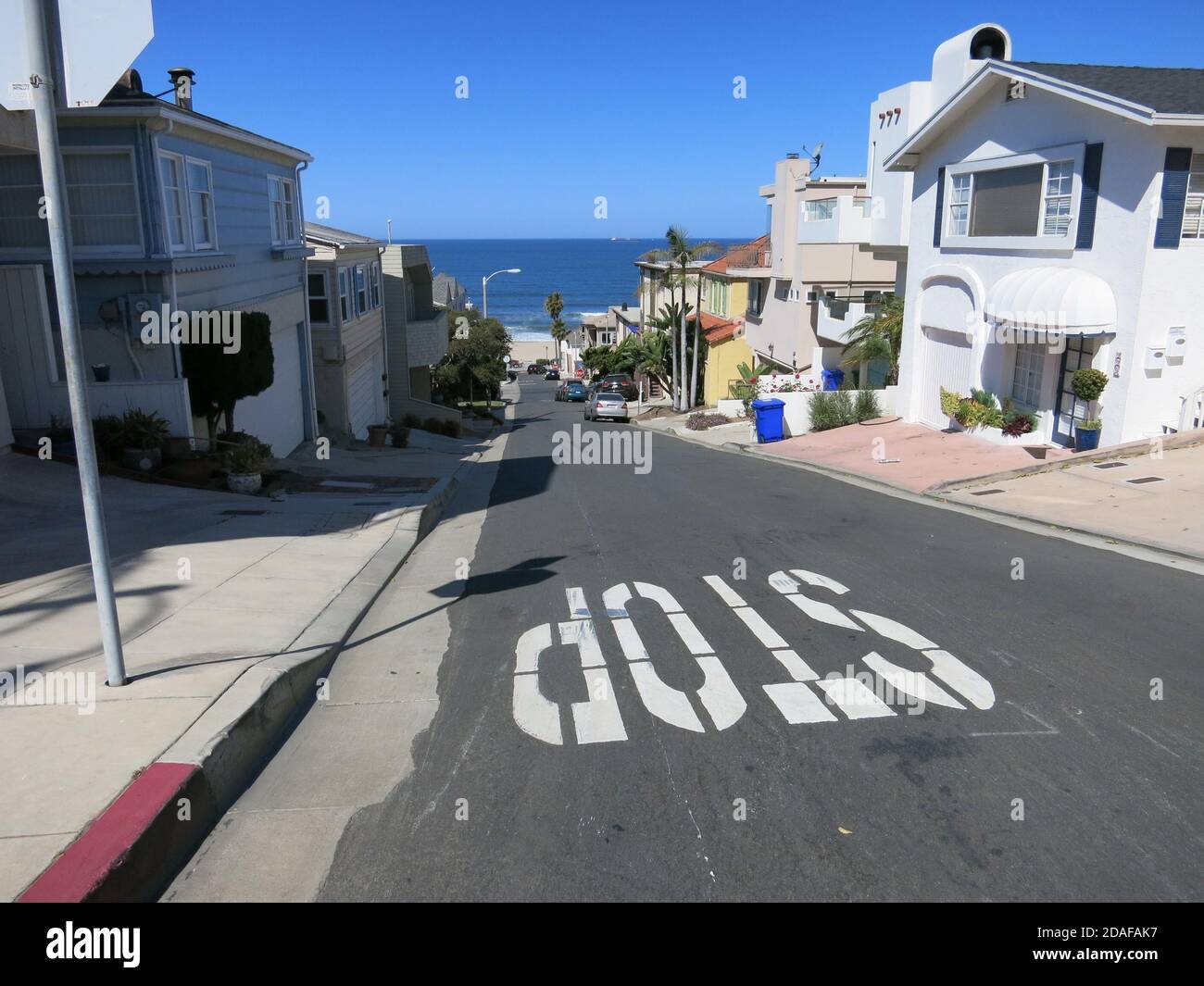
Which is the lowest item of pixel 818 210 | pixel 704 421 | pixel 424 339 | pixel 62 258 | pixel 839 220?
pixel 704 421

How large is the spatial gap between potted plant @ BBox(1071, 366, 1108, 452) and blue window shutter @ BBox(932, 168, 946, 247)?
6.14m

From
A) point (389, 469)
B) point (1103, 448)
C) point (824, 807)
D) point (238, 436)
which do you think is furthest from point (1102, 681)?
A: point (389, 469)

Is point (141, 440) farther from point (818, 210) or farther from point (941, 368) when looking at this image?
point (818, 210)

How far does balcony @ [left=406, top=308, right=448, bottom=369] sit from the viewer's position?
1361 inches

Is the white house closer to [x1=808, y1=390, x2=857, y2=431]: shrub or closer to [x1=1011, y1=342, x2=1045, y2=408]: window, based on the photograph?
[x1=1011, y1=342, x2=1045, y2=408]: window

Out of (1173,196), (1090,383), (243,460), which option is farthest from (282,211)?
(1173,196)

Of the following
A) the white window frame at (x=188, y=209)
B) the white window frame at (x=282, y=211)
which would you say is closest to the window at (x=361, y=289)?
the white window frame at (x=282, y=211)

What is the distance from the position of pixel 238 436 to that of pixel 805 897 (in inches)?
519

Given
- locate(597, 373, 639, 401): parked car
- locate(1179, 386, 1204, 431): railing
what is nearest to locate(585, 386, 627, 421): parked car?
locate(597, 373, 639, 401): parked car

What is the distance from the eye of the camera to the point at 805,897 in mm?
4273

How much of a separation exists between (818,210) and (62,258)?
29.3m

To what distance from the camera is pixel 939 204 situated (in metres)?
21.7

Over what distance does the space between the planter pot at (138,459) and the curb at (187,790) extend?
6.76 metres
